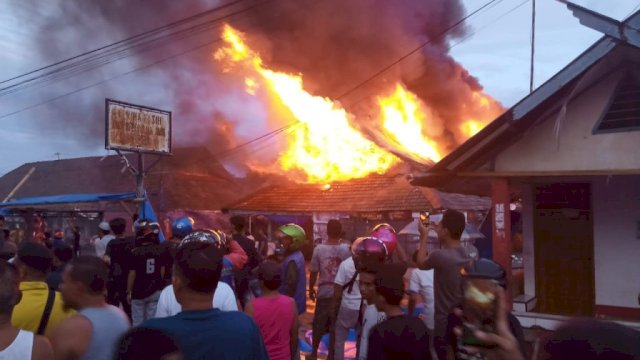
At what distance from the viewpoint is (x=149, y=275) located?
697cm

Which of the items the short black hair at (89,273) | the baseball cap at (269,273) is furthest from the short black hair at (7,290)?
the baseball cap at (269,273)

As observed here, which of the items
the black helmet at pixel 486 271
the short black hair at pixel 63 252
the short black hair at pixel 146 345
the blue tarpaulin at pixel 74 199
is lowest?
the short black hair at pixel 63 252

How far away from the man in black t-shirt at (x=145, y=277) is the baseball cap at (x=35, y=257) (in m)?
2.90

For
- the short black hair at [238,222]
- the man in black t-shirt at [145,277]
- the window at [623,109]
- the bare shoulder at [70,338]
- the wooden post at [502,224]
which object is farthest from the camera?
the wooden post at [502,224]

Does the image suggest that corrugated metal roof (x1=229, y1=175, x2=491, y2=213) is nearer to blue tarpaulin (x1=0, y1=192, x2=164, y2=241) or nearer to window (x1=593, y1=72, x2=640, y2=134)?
blue tarpaulin (x1=0, y1=192, x2=164, y2=241)

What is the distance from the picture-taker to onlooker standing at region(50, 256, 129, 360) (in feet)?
10.1

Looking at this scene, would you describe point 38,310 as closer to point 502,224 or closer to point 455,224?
point 455,224

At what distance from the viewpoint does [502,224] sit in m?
9.33

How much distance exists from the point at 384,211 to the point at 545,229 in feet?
39.9

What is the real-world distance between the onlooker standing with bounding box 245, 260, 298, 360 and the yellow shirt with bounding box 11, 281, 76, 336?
1.44 metres

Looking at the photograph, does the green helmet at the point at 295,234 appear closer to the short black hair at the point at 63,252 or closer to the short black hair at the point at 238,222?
the short black hair at the point at 238,222

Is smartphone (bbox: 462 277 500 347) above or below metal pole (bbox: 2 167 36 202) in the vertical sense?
below

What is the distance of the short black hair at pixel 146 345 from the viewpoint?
188 cm

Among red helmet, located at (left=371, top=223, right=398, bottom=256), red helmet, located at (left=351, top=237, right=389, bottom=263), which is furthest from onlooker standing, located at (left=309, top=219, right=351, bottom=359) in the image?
red helmet, located at (left=351, top=237, right=389, bottom=263)
